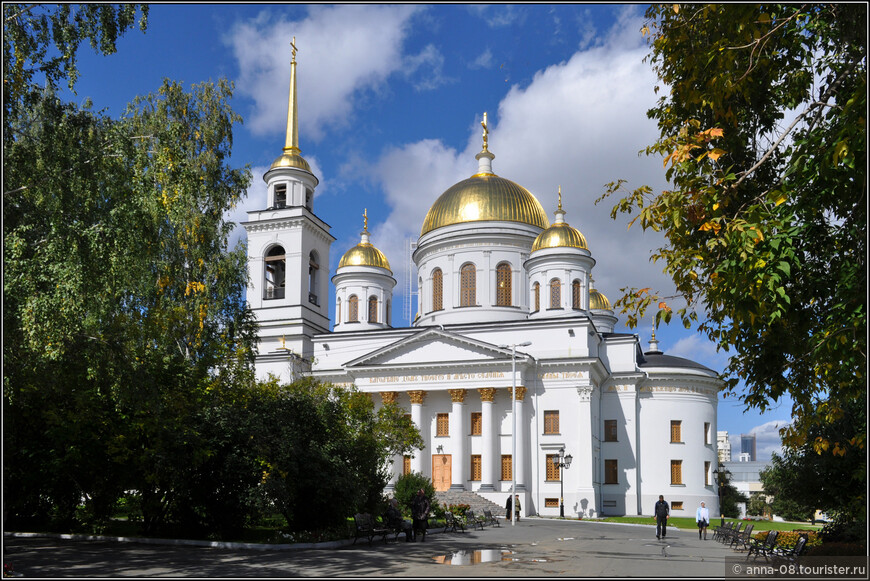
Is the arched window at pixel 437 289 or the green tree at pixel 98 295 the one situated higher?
the arched window at pixel 437 289

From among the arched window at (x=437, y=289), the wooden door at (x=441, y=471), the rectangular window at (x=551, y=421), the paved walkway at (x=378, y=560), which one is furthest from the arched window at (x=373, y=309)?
the paved walkway at (x=378, y=560)

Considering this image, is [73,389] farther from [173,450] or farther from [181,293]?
[181,293]

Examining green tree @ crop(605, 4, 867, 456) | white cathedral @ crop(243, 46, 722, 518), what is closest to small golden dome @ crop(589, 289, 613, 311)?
white cathedral @ crop(243, 46, 722, 518)

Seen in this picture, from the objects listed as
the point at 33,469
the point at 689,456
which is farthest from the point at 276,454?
the point at 689,456

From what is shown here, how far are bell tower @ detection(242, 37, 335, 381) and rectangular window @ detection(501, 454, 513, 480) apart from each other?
40.7 feet

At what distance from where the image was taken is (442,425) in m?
44.2

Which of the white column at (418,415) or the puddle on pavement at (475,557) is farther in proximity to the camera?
the white column at (418,415)

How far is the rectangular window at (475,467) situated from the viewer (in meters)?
42.9

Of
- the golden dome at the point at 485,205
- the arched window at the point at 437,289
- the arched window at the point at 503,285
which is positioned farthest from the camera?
the arched window at the point at 437,289

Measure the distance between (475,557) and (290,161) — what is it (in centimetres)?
3401

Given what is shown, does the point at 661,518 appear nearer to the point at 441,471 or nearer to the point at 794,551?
the point at 794,551

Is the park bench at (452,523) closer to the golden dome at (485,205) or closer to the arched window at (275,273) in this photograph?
the arched window at (275,273)

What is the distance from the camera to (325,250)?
160 feet

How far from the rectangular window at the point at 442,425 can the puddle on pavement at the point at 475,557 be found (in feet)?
84.9
